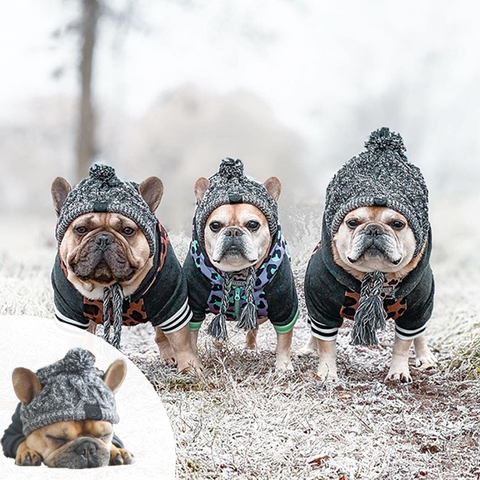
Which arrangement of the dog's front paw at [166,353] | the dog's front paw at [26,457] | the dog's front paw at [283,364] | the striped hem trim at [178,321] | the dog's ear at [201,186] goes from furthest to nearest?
the dog's front paw at [166,353], the dog's front paw at [283,364], the dog's ear at [201,186], the striped hem trim at [178,321], the dog's front paw at [26,457]

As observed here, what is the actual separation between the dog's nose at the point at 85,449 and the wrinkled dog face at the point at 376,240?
2.11m

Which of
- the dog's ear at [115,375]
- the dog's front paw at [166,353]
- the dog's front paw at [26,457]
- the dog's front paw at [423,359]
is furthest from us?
the dog's front paw at [423,359]

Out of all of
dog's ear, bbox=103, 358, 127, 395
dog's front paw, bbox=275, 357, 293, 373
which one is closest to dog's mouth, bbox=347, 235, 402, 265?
dog's front paw, bbox=275, 357, 293, 373

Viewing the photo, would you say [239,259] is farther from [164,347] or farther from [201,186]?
[164,347]

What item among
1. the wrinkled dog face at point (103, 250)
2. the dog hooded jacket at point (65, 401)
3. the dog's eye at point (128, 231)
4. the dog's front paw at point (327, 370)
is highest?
the dog's eye at point (128, 231)

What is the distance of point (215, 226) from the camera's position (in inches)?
152

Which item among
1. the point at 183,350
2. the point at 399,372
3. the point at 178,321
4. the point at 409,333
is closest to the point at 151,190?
the point at 178,321

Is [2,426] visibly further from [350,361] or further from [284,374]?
[350,361]

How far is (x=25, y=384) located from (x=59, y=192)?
2123 mm

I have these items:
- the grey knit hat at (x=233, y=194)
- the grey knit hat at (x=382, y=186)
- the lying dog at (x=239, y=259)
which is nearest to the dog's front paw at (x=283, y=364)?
the lying dog at (x=239, y=259)

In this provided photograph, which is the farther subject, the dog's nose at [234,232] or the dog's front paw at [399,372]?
the dog's front paw at [399,372]

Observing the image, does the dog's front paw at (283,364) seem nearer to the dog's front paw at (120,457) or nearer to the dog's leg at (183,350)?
the dog's leg at (183,350)

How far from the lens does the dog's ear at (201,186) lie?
4.14 meters

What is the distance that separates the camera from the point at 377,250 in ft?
11.8
